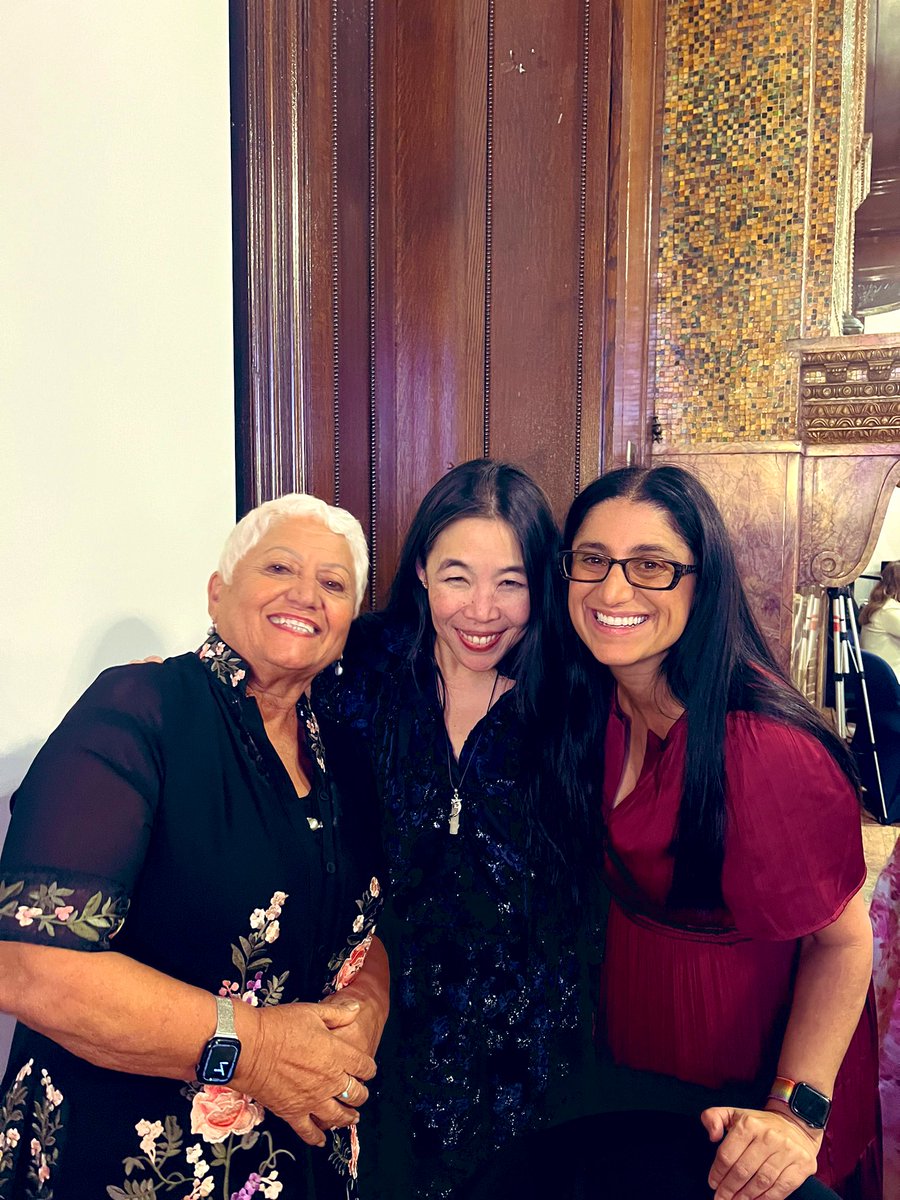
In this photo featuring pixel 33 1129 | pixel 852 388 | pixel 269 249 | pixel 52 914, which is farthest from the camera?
pixel 852 388

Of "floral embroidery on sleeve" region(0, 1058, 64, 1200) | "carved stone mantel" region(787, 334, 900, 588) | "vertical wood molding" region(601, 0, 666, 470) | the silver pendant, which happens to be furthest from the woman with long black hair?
"carved stone mantel" region(787, 334, 900, 588)

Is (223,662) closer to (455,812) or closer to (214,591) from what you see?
(214,591)

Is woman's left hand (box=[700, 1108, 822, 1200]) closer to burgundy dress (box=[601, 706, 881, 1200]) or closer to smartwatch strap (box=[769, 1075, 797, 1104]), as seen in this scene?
smartwatch strap (box=[769, 1075, 797, 1104])

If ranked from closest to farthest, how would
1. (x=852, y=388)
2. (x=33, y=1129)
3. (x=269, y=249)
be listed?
(x=33, y=1129) < (x=269, y=249) < (x=852, y=388)

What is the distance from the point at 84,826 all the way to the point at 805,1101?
45.7 inches

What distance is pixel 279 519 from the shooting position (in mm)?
1185

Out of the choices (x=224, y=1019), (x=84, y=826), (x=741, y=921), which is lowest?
(x=741, y=921)

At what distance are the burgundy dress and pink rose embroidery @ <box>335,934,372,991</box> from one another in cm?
49

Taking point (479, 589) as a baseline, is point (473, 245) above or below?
above

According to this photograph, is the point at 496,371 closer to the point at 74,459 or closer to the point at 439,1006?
the point at 74,459

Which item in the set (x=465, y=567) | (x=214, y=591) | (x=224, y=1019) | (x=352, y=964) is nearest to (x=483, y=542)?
(x=465, y=567)

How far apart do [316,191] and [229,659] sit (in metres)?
1.29

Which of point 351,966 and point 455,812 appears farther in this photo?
point 455,812

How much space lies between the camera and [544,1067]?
146 cm
